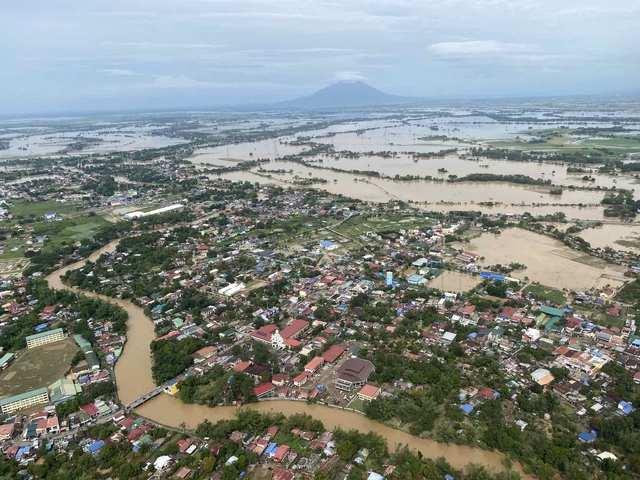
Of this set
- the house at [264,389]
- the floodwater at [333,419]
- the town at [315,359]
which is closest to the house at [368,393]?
the town at [315,359]

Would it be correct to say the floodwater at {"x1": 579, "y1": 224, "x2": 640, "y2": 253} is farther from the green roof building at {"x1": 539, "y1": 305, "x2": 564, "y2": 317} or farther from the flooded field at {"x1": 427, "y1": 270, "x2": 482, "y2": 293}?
the green roof building at {"x1": 539, "y1": 305, "x2": 564, "y2": 317}

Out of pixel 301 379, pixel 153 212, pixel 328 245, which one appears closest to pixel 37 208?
pixel 153 212

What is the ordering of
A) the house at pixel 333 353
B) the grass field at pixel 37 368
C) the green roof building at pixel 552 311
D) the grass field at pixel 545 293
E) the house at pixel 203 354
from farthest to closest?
the grass field at pixel 545 293 → the green roof building at pixel 552 311 → the house at pixel 203 354 → the house at pixel 333 353 → the grass field at pixel 37 368

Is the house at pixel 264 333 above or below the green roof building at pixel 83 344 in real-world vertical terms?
above

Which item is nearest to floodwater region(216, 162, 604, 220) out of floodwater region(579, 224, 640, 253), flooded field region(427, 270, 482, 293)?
floodwater region(579, 224, 640, 253)

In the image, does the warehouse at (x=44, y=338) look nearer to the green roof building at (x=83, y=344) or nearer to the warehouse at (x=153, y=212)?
the green roof building at (x=83, y=344)
